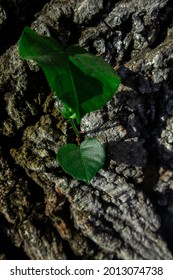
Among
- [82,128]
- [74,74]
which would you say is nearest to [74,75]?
[74,74]

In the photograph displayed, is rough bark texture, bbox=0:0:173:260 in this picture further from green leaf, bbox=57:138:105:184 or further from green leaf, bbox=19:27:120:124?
green leaf, bbox=19:27:120:124

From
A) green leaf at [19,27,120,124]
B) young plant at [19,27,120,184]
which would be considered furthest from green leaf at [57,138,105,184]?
green leaf at [19,27,120,124]

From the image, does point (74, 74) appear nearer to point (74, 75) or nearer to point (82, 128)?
point (74, 75)

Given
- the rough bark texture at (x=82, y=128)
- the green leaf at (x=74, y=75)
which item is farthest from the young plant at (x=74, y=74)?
the rough bark texture at (x=82, y=128)

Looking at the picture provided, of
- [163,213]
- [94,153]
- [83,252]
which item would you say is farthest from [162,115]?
[83,252]

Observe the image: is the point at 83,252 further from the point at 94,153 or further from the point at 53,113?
the point at 53,113
